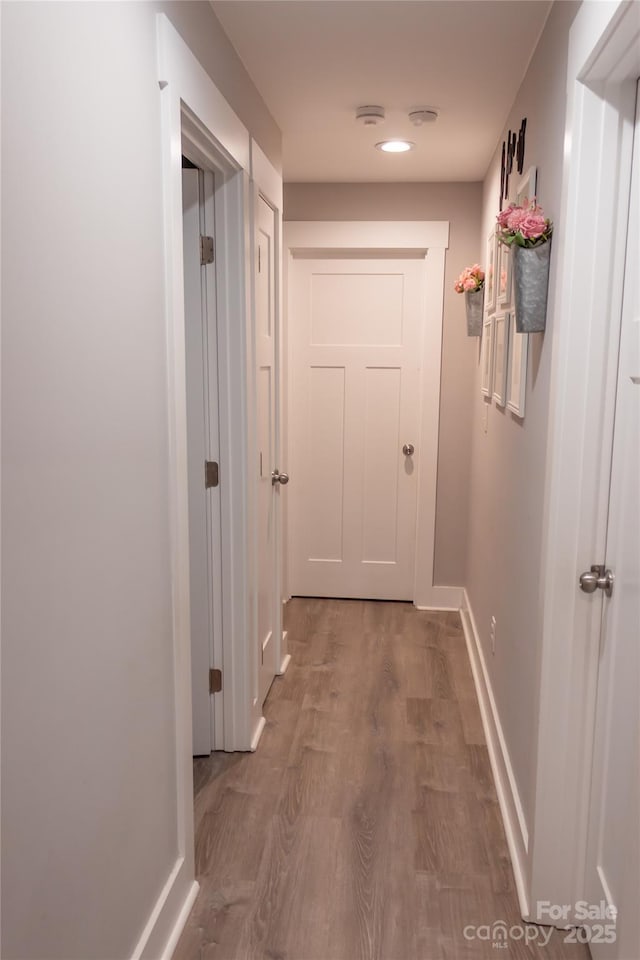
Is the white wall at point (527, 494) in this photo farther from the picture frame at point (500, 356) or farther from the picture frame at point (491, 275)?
the picture frame at point (491, 275)

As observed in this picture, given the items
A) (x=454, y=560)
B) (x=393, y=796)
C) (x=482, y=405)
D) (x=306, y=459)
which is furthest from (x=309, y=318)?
(x=393, y=796)

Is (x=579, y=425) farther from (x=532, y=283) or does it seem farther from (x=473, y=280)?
(x=473, y=280)

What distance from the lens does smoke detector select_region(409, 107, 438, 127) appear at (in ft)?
9.52

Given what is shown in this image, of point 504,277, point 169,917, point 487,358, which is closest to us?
point 169,917

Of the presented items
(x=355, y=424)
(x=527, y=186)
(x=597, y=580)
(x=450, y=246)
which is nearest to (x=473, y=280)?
(x=450, y=246)

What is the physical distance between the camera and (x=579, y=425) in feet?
5.70

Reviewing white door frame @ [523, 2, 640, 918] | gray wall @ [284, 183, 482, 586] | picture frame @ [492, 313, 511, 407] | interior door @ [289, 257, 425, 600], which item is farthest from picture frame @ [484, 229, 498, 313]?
white door frame @ [523, 2, 640, 918]

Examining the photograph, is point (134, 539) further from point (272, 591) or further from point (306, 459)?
point (306, 459)

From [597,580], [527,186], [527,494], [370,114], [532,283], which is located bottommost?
[597,580]

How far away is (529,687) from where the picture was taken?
7.00ft

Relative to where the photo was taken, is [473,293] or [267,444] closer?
[267,444]

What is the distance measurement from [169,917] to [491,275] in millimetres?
2696

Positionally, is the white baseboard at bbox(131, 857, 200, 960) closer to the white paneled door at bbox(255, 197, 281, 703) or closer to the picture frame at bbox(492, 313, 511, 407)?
the white paneled door at bbox(255, 197, 281, 703)

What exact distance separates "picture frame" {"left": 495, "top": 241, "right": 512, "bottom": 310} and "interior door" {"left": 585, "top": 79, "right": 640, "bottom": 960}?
1013 mm
